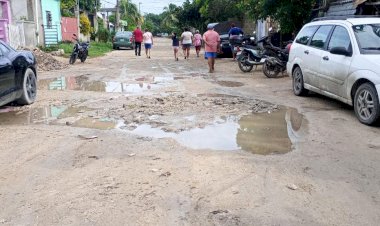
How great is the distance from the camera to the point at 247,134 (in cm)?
618

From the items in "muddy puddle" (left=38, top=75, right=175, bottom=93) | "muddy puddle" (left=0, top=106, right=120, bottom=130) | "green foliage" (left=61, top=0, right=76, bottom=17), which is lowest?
"muddy puddle" (left=38, top=75, right=175, bottom=93)

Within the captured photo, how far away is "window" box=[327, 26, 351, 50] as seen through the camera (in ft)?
24.7

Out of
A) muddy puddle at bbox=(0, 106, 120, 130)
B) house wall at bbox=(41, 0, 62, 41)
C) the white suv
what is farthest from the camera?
house wall at bbox=(41, 0, 62, 41)

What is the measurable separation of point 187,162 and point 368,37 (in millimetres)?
4376

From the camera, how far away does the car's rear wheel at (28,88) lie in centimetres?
831

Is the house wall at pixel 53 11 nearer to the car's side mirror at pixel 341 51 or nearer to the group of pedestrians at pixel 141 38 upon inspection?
the group of pedestrians at pixel 141 38

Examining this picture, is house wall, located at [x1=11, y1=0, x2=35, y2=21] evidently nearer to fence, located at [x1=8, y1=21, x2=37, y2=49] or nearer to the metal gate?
fence, located at [x1=8, y1=21, x2=37, y2=49]

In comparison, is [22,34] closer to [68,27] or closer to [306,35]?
[68,27]

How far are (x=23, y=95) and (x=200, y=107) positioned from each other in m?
3.44

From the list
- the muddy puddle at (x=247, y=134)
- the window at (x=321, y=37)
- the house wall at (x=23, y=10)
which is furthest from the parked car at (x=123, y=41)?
the muddy puddle at (x=247, y=134)

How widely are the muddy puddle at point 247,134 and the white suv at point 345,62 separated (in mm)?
927

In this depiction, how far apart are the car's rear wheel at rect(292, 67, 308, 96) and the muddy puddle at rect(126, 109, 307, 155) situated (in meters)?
2.08

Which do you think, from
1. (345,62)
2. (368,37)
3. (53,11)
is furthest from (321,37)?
(53,11)

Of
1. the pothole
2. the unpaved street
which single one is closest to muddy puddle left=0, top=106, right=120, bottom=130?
the unpaved street
